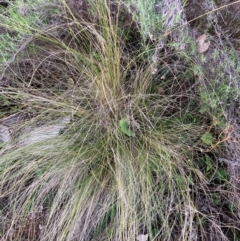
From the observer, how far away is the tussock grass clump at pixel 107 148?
1300mm

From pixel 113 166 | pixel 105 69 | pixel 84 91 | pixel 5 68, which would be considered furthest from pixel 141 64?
pixel 5 68

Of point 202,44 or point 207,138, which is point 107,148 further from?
point 202,44

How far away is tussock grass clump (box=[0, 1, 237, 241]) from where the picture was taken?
130 cm

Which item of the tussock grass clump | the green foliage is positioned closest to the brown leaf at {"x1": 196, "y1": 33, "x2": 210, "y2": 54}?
the tussock grass clump

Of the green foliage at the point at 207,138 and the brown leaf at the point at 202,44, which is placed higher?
the brown leaf at the point at 202,44

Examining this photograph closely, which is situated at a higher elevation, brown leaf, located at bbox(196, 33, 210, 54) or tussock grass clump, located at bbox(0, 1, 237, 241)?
brown leaf, located at bbox(196, 33, 210, 54)

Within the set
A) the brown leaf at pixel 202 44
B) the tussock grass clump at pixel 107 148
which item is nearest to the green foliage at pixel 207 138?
the tussock grass clump at pixel 107 148

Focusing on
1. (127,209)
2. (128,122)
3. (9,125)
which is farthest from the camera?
(9,125)

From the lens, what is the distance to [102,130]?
4.62 ft

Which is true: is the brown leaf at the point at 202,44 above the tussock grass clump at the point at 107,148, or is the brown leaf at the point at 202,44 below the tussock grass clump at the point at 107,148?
above

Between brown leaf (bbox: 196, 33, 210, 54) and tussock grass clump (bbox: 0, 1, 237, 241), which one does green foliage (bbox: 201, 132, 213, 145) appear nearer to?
tussock grass clump (bbox: 0, 1, 237, 241)

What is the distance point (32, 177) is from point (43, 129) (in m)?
0.20

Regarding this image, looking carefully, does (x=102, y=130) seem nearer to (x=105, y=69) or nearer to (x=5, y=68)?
(x=105, y=69)

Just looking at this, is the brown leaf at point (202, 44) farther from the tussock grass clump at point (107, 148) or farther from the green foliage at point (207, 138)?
the green foliage at point (207, 138)
